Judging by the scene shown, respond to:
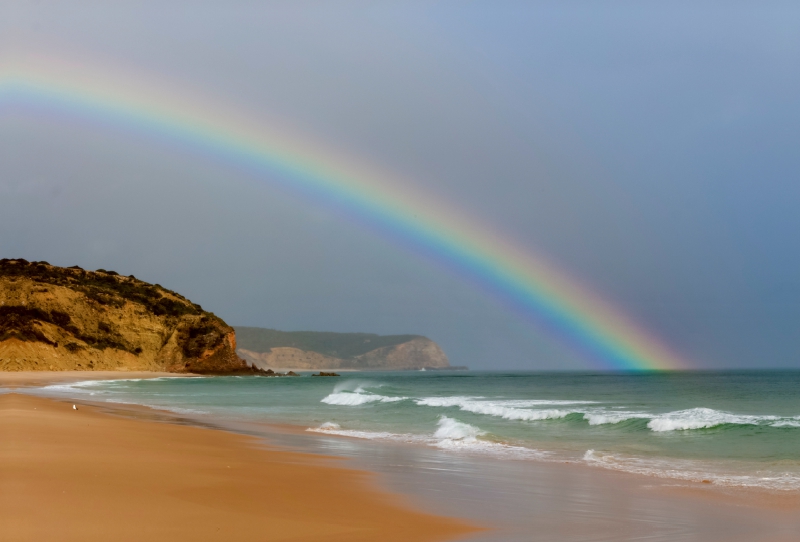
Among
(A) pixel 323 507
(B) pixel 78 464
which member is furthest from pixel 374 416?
(A) pixel 323 507

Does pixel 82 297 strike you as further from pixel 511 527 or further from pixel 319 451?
pixel 511 527

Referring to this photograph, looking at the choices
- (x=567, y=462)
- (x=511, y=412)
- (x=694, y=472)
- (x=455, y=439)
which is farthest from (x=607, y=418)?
(x=694, y=472)

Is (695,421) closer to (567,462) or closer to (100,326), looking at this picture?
(567,462)

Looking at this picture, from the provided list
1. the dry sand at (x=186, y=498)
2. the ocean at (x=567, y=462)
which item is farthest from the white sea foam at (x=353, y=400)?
the dry sand at (x=186, y=498)

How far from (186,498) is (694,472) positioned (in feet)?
33.4

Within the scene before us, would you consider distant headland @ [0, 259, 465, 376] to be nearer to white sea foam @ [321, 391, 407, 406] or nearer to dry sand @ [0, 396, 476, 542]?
white sea foam @ [321, 391, 407, 406]

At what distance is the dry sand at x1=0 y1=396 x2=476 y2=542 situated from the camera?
7234mm

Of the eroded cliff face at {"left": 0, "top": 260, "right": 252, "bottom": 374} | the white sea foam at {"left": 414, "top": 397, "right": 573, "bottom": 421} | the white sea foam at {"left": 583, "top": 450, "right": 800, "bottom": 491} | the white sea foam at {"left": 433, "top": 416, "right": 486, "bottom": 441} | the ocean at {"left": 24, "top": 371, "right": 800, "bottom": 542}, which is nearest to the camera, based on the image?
the ocean at {"left": 24, "top": 371, "right": 800, "bottom": 542}

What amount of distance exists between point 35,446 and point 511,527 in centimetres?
970

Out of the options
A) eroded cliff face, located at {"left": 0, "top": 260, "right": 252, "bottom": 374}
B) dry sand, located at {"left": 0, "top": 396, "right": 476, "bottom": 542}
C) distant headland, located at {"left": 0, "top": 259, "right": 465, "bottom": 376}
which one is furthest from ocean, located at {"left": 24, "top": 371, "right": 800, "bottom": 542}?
distant headland, located at {"left": 0, "top": 259, "right": 465, "bottom": 376}

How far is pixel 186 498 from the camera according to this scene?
9.05 metres

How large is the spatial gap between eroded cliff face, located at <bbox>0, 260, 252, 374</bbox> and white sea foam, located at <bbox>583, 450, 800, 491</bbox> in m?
94.1

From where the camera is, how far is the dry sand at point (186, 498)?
23.7 feet

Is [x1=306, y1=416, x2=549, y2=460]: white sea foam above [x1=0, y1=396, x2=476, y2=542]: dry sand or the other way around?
the other way around
